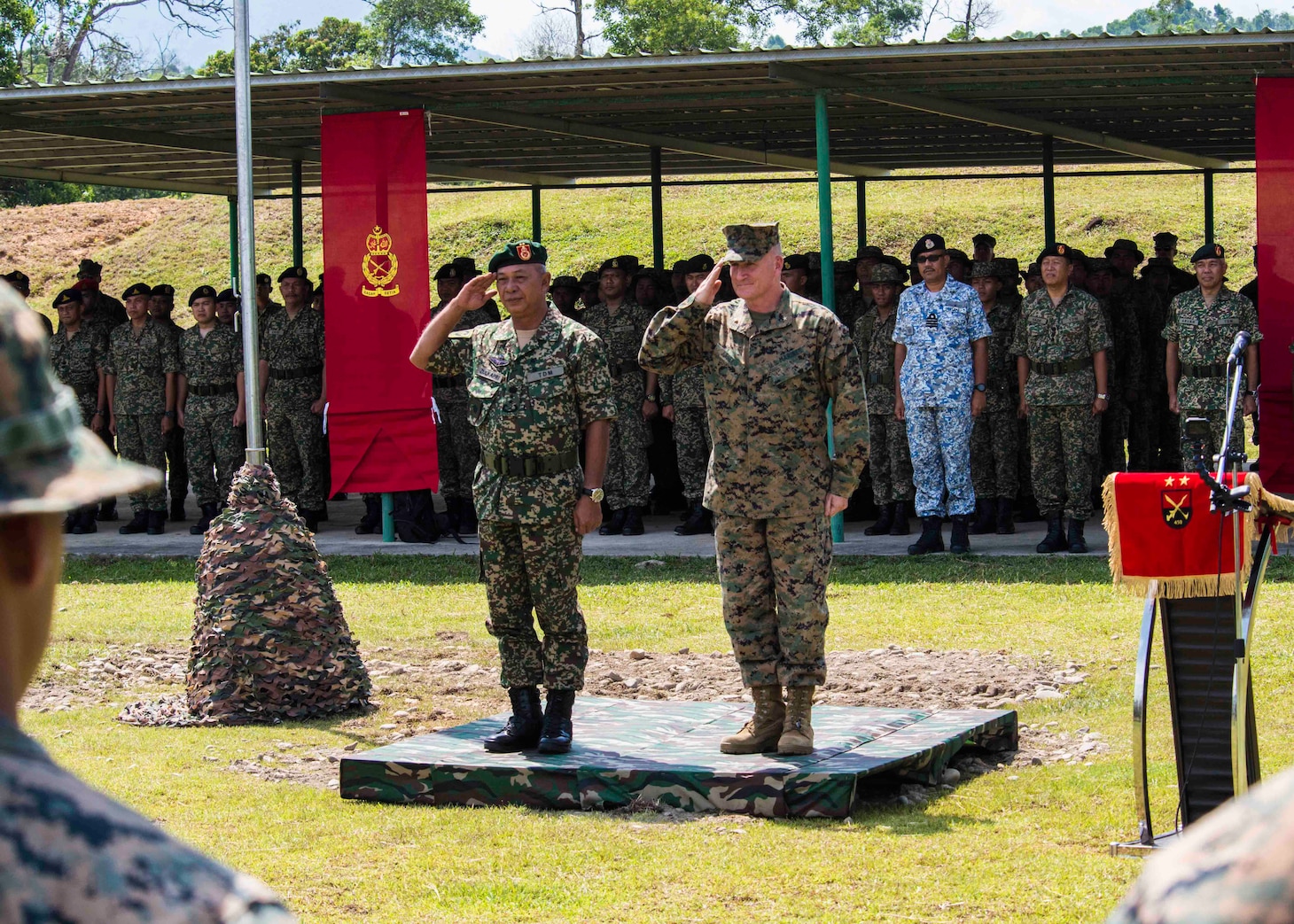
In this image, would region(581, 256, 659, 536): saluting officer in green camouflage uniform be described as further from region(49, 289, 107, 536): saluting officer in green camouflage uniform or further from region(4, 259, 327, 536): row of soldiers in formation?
region(49, 289, 107, 536): saluting officer in green camouflage uniform

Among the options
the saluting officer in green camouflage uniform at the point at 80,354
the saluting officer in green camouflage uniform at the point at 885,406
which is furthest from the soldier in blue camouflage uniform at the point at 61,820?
the saluting officer in green camouflage uniform at the point at 80,354

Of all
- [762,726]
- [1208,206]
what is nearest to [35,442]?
[762,726]

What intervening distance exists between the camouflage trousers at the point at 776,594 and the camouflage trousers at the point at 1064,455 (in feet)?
19.1

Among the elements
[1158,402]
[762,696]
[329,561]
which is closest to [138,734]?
[762,696]

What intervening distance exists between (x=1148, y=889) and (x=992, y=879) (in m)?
4.28

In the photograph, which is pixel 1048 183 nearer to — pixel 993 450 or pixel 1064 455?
pixel 993 450

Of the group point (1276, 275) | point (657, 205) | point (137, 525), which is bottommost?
point (137, 525)

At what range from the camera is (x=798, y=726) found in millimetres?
6164

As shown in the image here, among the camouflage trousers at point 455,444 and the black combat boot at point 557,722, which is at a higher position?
the camouflage trousers at point 455,444

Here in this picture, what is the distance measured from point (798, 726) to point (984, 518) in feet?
23.2

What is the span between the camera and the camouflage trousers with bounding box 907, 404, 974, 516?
11625 mm

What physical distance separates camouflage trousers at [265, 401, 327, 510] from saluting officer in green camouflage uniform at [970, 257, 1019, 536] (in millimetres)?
5214

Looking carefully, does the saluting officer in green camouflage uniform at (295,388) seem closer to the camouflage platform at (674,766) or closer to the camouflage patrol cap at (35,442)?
the camouflage platform at (674,766)

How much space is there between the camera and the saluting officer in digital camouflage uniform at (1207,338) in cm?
1162
